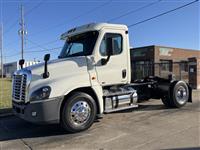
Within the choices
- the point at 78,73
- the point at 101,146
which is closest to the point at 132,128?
the point at 101,146

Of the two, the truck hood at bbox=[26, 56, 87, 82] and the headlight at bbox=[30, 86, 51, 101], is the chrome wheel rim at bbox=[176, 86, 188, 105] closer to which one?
the truck hood at bbox=[26, 56, 87, 82]

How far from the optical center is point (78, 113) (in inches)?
271

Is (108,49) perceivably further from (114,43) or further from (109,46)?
(114,43)

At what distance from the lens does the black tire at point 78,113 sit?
22.0ft

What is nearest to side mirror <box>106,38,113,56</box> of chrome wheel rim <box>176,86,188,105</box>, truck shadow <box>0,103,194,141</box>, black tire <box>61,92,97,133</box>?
black tire <box>61,92,97,133</box>

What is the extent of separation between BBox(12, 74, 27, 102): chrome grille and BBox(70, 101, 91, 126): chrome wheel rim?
1.27 meters

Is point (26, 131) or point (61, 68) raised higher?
point (61, 68)

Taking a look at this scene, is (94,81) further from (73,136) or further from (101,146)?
(101,146)

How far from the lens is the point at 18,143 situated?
634cm

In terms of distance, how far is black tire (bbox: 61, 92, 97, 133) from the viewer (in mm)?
6691

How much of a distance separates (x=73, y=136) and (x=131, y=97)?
2.47m

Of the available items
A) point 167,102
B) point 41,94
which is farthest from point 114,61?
point 167,102

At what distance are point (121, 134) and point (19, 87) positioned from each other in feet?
9.33

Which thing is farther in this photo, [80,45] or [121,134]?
[80,45]
